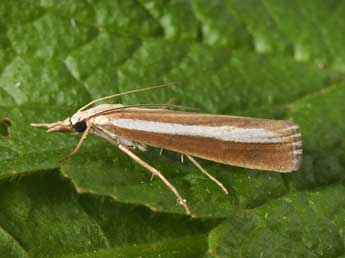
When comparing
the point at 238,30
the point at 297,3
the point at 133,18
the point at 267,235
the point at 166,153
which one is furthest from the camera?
the point at 297,3

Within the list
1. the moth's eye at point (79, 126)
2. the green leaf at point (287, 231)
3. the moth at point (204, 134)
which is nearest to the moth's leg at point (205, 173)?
the moth at point (204, 134)

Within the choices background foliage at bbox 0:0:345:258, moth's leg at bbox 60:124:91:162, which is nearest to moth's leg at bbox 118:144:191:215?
background foliage at bbox 0:0:345:258

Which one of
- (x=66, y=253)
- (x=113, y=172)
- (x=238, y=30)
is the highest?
(x=238, y=30)

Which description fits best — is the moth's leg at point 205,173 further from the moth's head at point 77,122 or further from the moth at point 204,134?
the moth's head at point 77,122

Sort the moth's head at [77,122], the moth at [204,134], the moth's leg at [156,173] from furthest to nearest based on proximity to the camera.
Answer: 1. the moth at [204,134]
2. the moth's head at [77,122]
3. the moth's leg at [156,173]

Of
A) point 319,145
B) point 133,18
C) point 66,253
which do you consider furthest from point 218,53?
point 66,253

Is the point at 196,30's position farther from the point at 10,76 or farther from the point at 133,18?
the point at 10,76

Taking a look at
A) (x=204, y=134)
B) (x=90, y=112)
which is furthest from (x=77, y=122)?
(x=204, y=134)
